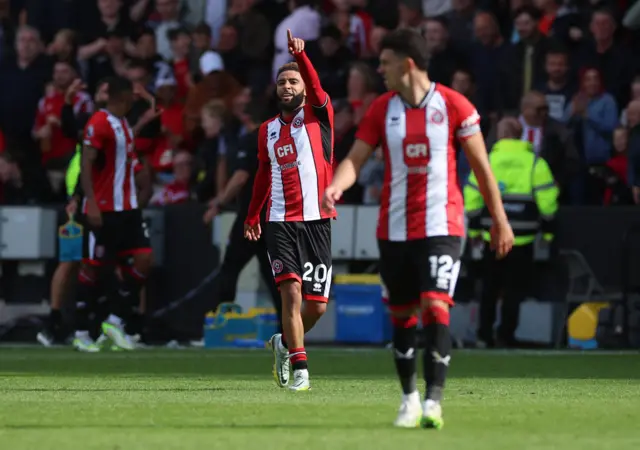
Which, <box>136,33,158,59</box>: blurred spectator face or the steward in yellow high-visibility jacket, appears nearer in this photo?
the steward in yellow high-visibility jacket

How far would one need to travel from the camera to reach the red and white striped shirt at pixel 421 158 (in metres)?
9.12

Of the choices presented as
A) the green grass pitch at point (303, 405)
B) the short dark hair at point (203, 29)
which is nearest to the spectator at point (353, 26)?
the short dark hair at point (203, 29)

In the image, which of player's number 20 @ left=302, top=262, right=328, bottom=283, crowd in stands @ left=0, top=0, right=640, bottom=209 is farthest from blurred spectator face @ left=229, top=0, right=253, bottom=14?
player's number 20 @ left=302, top=262, right=328, bottom=283

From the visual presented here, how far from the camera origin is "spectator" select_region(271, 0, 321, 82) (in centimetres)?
2075

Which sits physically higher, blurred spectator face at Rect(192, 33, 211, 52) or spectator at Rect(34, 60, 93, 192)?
blurred spectator face at Rect(192, 33, 211, 52)

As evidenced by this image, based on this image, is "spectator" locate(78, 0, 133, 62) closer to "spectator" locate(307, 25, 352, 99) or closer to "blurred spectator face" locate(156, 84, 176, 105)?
"blurred spectator face" locate(156, 84, 176, 105)

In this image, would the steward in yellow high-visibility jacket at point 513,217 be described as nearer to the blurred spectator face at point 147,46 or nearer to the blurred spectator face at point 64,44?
the blurred spectator face at point 147,46

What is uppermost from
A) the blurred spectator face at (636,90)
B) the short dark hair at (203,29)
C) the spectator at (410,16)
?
the spectator at (410,16)

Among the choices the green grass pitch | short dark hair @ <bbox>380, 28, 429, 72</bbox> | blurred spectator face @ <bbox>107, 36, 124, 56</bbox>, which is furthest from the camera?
blurred spectator face @ <bbox>107, 36, 124, 56</bbox>

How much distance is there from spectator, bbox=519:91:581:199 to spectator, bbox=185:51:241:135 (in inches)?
142

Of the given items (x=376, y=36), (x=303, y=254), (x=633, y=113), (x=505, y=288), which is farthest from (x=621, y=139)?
(x=303, y=254)

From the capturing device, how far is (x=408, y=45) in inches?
352

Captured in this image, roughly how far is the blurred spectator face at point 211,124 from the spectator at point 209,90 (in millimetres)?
166

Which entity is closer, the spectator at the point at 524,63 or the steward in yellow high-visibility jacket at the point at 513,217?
the steward in yellow high-visibility jacket at the point at 513,217
